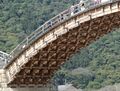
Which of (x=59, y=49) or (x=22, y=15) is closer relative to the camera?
(x=59, y=49)

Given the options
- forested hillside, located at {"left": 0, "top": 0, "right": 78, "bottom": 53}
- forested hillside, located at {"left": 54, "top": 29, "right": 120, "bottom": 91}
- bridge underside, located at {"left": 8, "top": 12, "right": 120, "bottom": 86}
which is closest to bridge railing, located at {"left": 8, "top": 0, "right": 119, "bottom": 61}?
bridge underside, located at {"left": 8, "top": 12, "right": 120, "bottom": 86}

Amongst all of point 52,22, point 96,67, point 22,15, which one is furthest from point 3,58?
point 22,15

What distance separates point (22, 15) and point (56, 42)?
10617cm

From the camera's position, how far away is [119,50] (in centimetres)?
13725

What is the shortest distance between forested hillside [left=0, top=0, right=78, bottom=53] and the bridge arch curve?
75202 mm

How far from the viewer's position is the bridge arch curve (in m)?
41.3

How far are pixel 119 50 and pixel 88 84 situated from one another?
65.4ft

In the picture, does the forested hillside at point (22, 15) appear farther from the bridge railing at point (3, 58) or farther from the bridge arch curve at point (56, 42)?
the bridge arch curve at point (56, 42)

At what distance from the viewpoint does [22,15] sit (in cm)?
15062

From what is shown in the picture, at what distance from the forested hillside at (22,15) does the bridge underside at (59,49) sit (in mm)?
74565

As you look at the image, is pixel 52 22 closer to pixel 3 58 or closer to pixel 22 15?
pixel 3 58

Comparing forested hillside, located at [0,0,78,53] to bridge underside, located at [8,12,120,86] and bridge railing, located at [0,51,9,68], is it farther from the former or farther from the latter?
bridge underside, located at [8,12,120,86]

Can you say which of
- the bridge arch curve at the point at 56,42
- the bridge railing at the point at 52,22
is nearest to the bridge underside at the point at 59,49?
the bridge arch curve at the point at 56,42

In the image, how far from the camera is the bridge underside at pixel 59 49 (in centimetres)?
4278
